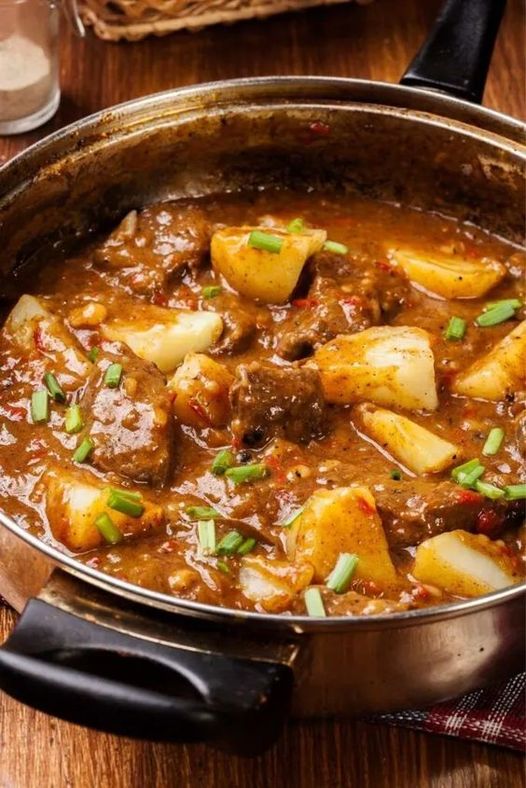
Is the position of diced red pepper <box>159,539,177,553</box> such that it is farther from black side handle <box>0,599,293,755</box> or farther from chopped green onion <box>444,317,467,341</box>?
chopped green onion <box>444,317,467,341</box>

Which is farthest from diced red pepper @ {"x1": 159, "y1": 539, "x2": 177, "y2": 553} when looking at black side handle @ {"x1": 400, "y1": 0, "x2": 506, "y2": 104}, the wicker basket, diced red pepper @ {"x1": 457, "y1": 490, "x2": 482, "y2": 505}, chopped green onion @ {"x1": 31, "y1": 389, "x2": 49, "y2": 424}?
the wicker basket

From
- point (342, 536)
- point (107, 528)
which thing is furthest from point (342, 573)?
point (107, 528)

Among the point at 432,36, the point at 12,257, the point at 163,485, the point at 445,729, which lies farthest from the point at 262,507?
the point at 432,36

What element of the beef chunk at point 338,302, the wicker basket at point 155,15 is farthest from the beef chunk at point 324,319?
the wicker basket at point 155,15

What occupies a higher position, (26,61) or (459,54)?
(459,54)

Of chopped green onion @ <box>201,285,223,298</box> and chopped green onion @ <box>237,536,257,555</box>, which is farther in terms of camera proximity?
chopped green onion @ <box>201,285,223,298</box>

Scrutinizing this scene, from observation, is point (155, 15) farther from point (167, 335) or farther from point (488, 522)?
point (488, 522)

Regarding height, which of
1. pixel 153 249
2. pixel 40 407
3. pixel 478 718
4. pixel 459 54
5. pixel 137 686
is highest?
pixel 459 54
